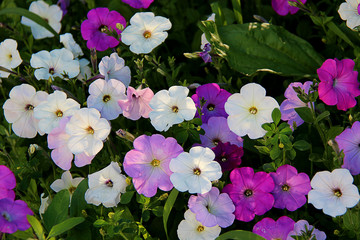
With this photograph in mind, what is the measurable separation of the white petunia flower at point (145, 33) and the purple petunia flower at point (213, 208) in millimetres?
578

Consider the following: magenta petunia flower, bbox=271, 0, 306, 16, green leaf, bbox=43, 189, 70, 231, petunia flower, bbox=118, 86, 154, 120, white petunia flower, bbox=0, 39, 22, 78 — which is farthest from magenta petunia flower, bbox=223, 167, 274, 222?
white petunia flower, bbox=0, 39, 22, 78

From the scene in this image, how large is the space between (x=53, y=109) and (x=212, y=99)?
56 centimetres

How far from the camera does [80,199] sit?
164 cm

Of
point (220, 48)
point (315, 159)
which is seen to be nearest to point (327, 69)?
point (315, 159)

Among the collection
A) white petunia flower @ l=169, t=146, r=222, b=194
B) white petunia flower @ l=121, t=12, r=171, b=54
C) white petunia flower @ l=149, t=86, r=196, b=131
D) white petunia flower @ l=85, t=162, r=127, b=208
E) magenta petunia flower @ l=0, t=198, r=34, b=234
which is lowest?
white petunia flower @ l=85, t=162, r=127, b=208

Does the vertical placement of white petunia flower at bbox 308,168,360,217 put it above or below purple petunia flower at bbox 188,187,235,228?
above

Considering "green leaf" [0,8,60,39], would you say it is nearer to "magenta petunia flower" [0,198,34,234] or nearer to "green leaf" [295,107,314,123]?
"magenta petunia flower" [0,198,34,234]

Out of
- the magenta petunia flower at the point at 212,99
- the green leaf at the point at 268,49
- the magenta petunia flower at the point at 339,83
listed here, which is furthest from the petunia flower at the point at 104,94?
the magenta petunia flower at the point at 339,83

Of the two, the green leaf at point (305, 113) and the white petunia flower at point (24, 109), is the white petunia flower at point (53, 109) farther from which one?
the green leaf at point (305, 113)

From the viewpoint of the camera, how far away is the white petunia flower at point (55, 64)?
1840 millimetres

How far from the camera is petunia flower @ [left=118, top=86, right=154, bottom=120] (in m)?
1.66

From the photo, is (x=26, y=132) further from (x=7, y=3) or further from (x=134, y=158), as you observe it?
(x=7, y=3)

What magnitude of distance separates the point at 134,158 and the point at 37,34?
0.99 meters

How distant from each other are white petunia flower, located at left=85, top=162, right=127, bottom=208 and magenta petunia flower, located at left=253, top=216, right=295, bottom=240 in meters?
0.45
